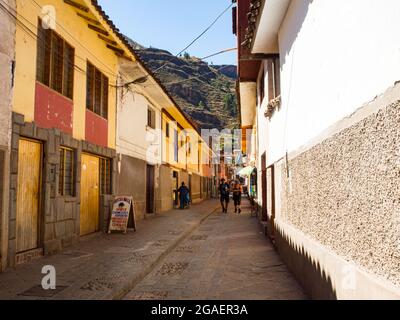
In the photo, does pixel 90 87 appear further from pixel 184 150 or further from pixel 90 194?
pixel 184 150

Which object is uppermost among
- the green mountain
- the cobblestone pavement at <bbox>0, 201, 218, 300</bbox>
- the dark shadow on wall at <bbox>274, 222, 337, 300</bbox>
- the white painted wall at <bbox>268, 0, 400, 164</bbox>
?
the green mountain

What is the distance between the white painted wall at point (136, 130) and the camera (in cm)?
1321

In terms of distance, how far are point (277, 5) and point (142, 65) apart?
6727 millimetres

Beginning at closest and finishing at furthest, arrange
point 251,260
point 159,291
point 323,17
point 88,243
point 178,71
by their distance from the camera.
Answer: point 323,17 < point 159,291 < point 251,260 < point 88,243 < point 178,71

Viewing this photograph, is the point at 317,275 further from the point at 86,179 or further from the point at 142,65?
the point at 142,65

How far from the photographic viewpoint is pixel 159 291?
5746 millimetres

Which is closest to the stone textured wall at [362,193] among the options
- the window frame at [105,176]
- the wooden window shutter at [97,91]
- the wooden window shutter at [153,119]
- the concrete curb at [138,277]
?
the concrete curb at [138,277]

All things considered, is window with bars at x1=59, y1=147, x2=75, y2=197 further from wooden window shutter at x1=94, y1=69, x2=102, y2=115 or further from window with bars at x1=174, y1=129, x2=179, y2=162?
window with bars at x1=174, y1=129, x2=179, y2=162

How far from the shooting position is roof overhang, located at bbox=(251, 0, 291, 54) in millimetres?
6816

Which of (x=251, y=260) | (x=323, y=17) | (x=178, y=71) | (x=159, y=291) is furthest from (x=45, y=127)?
(x=178, y=71)

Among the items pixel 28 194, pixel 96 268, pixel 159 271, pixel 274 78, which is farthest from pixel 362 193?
pixel 28 194

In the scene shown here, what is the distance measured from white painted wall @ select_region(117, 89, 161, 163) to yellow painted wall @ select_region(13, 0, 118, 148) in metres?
0.79

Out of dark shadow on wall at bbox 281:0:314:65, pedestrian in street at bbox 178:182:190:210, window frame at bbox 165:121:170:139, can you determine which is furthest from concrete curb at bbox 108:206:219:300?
pedestrian in street at bbox 178:182:190:210

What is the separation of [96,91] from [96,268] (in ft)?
19.7
